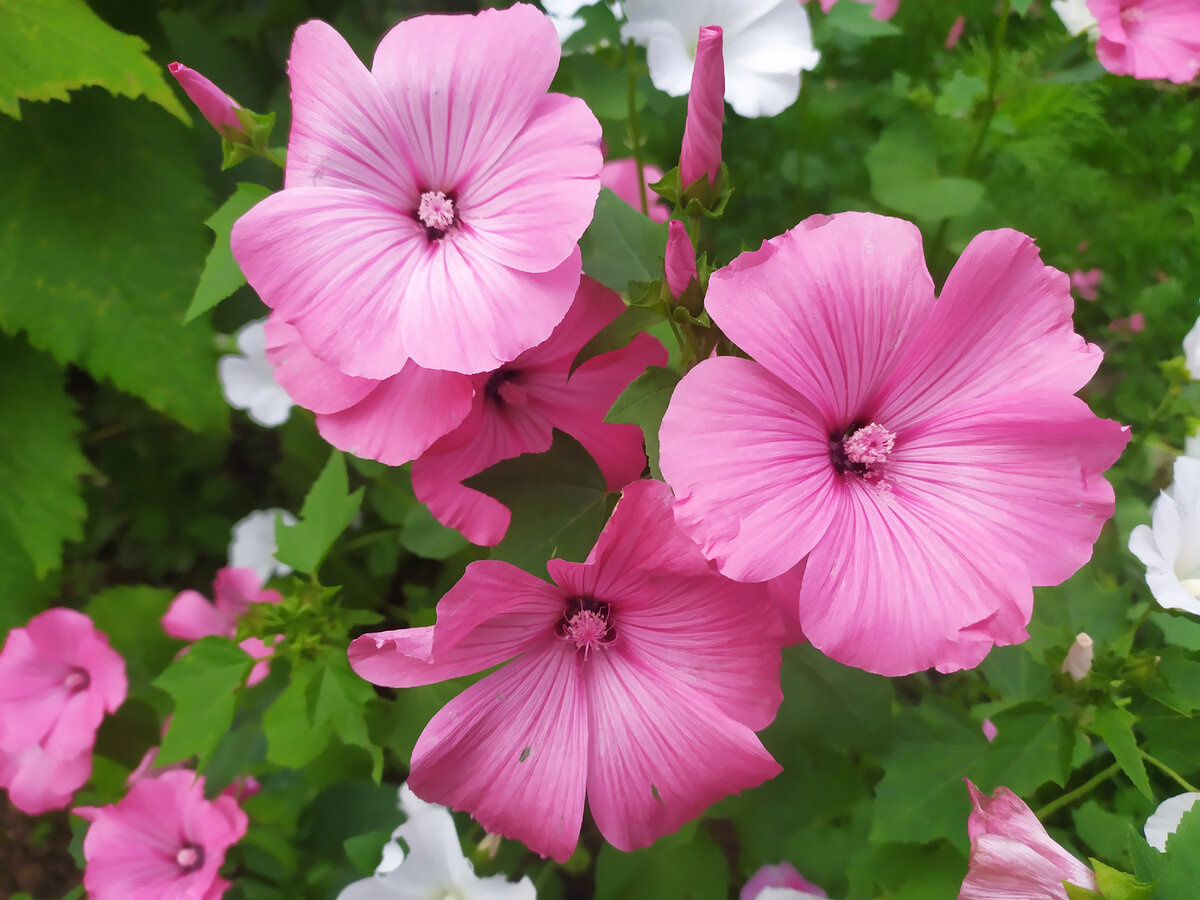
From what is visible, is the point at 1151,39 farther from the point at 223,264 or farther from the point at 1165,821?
the point at 223,264

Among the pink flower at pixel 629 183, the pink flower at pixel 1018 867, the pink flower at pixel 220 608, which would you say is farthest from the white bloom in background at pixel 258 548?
the pink flower at pixel 1018 867

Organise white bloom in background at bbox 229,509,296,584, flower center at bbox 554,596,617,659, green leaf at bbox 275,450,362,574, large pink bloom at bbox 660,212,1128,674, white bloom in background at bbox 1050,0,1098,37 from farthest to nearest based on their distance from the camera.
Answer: white bloom in background at bbox 229,509,296,584 < white bloom in background at bbox 1050,0,1098,37 < green leaf at bbox 275,450,362,574 < flower center at bbox 554,596,617,659 < large pink bloom at bbox 660,212,1128,674

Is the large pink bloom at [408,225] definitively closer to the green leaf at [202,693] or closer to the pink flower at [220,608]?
the green leaf at [202,693]

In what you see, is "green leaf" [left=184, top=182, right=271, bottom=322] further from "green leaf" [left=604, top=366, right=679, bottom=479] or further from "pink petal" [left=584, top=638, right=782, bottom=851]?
"pink petal" [left=584, top=638, right=782, bottom=851]

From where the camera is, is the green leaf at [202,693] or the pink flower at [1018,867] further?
the green leaf at [202,693]

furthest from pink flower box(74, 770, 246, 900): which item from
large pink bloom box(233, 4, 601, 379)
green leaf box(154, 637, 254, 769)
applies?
large pink bloom box(233, 4, 601, 379)

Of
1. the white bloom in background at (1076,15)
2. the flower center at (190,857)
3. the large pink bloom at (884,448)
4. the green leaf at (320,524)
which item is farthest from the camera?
the white bloom in background at (1076,15)

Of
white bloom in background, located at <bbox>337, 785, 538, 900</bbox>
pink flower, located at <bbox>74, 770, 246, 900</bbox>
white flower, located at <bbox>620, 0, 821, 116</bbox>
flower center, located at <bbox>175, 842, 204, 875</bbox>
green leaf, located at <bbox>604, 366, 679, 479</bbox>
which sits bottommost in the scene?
flower center, located at <bbox>175, 842, 204, 875</bbox>

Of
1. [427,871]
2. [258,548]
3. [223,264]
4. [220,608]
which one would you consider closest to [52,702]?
[220,608]
